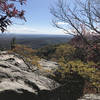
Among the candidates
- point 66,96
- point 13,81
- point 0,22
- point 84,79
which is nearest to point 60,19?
point 84,79

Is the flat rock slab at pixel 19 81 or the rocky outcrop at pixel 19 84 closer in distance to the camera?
the rocky outcrop at pixel 19 84

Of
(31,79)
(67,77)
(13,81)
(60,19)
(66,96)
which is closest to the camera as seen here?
(13,81)

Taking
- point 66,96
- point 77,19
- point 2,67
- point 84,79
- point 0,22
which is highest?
point 77,19

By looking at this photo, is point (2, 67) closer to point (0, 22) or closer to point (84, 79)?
point (0, 22)

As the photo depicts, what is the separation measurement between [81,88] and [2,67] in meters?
3.72

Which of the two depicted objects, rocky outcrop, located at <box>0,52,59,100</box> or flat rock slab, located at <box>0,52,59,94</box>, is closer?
rocky outcrop, located at <box>0,52,59,100</box>

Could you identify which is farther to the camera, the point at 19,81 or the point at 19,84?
the point at 19,81

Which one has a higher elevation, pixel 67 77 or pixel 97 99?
pixel 67 77

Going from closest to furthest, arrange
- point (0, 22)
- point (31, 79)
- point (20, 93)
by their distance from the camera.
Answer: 1. point (0, 22)
2. point (20, 93)
3. point (31, 79)

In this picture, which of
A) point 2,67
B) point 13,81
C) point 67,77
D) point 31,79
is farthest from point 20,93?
point 67,77

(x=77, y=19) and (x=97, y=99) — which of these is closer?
(x=97, y=99)

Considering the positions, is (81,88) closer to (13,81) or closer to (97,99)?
(97,99)

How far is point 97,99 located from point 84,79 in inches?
66.8

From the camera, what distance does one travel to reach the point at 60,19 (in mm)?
12039
